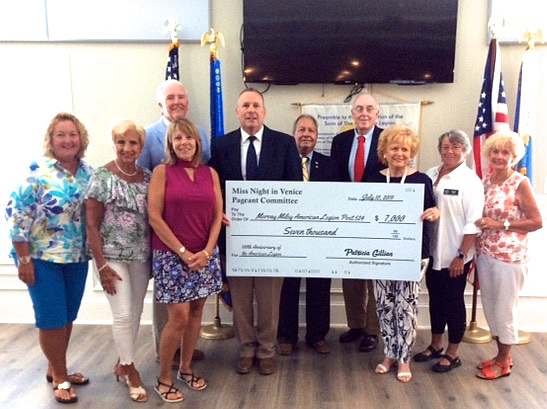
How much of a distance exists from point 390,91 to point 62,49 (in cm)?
236

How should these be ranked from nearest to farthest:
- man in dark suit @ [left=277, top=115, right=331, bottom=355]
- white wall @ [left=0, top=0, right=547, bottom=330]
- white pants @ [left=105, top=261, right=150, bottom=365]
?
white pants @ [left=105, top=261, right=150, bottom=365]
man in dark suit @ [left=277, top=115, right=331, bottom=355]
white wall @ [left=0, top=0, right=547, bottom=330]

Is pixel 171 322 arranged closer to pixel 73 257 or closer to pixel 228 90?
pixel 73 257

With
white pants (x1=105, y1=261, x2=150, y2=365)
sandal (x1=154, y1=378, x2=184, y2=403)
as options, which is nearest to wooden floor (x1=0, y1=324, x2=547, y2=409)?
sandal (x1=154, y1=378, x2=184, y2=403)

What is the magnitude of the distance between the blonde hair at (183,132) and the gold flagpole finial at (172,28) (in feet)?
3.70

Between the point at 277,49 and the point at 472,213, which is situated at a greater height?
the point at 277,49

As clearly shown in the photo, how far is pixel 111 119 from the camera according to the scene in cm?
359

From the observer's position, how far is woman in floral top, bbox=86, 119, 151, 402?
2.42 metres

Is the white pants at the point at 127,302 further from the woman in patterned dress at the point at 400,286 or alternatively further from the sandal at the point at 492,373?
the sandal at the point at 492,373

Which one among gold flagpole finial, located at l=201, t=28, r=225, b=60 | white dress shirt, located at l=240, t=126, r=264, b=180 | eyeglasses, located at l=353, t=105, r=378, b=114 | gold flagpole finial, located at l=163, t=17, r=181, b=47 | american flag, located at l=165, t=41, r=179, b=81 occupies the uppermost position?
gold flagpole finial, located at l=163, t=17, r=181, b=47

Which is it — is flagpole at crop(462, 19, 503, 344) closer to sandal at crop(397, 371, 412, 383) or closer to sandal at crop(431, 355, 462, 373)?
sandal at crop(431, 355, 462, 373)

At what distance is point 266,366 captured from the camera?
9.57 ft

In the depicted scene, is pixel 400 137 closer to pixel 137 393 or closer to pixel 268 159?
pixel 268 159

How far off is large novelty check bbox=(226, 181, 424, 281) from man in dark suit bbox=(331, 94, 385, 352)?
0.95ft

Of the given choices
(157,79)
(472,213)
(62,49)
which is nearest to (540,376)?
(472,213)
